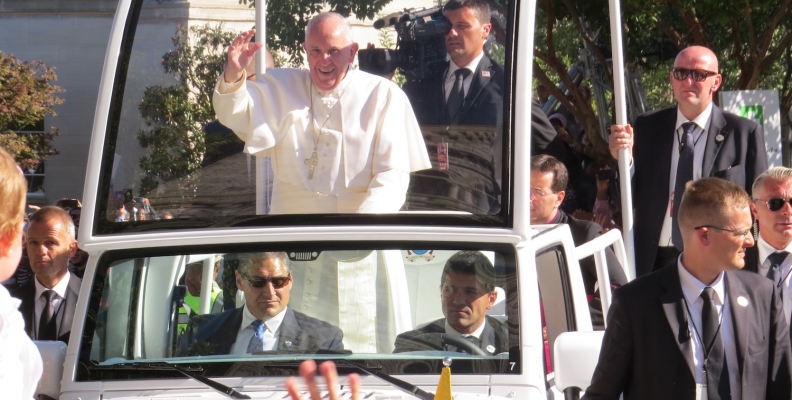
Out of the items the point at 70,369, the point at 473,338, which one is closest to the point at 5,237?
the point at 70,369

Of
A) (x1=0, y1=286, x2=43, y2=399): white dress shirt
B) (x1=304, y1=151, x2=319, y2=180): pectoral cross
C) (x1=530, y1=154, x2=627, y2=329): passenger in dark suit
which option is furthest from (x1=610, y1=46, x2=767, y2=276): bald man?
(x1=0, y1=286, x2=43, y2=399): white dress shirt

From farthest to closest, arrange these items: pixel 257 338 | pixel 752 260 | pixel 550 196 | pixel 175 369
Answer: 1. pixel 550 196
2. pixel 752 260
3. pixel 257 338
4. pixel 175 369

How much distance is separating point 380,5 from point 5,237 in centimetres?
197

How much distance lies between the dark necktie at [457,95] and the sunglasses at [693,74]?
8.17ft

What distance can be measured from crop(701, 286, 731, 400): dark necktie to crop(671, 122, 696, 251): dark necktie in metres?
2.46

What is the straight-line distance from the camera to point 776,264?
4.94 meters

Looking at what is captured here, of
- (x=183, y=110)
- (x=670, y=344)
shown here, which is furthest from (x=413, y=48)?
(x=670, y=344)

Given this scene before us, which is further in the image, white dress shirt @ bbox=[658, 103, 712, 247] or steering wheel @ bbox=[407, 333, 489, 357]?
white dress shirt @ bbox=[658, 103, 712, 247]

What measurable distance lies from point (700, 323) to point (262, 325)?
146 cm

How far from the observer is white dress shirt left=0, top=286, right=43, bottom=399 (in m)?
2.42

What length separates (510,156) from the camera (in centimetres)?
381

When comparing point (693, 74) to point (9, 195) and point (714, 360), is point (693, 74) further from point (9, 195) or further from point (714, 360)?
point (9, 195)

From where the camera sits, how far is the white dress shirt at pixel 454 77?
392 centimetres

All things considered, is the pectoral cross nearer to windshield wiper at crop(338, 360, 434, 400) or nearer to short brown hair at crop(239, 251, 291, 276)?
short brown hair at crop(239, 251, 291, 276)
